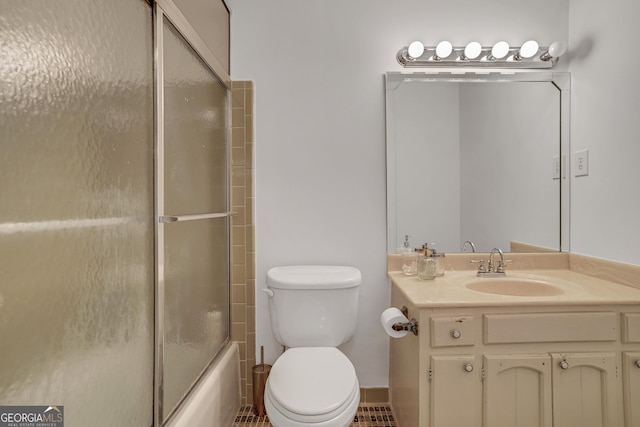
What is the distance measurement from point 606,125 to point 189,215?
1884 mm

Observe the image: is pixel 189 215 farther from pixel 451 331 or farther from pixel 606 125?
pixel 606 125

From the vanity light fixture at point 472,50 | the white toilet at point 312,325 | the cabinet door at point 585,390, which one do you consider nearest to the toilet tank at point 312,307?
the white toilet at point 312,325

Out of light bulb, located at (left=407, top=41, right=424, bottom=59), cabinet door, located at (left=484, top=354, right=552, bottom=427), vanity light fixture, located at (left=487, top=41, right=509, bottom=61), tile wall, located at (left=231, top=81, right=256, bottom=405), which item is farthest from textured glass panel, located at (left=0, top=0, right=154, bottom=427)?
vanity light fixture, located at (left=487, top=41, right=509, bottom=61)

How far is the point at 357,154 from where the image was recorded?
188cm

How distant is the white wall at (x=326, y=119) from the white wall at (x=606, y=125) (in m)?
0.26

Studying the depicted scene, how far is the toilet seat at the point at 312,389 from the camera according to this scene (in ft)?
3.86

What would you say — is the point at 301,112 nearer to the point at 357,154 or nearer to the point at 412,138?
the point at 357,154

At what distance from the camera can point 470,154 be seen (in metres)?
1.87

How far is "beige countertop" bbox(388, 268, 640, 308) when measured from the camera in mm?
1301

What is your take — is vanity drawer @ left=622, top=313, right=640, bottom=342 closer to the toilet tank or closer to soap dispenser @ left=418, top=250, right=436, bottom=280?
soap dispenser @ left=418, top=250, right=436, bottom=280

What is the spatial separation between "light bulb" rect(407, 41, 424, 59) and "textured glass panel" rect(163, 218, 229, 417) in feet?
4.22

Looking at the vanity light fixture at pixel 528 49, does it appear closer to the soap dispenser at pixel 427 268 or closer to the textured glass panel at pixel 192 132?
the soap dispenser at pixel 427 268

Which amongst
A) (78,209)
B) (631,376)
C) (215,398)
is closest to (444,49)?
Answer: (631,376)

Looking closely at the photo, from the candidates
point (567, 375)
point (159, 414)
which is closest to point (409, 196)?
point (567, 375)
